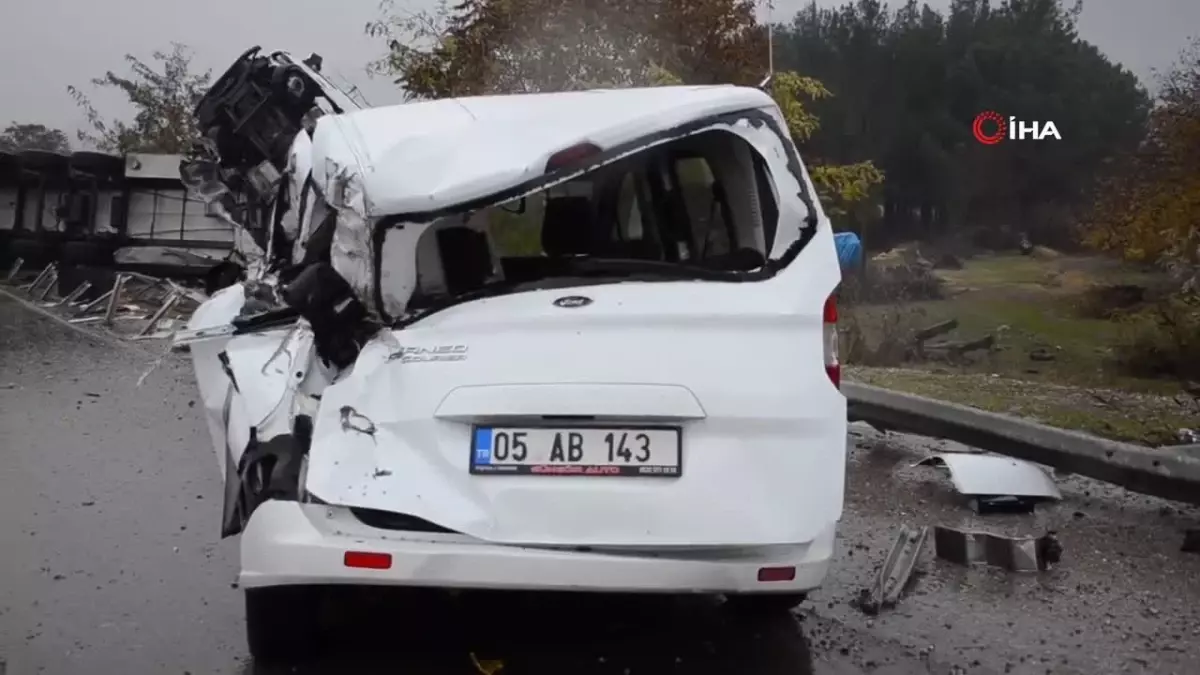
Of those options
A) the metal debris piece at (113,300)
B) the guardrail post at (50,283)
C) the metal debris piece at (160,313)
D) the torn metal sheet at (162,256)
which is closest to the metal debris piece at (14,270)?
the guardrail post at (50,283)

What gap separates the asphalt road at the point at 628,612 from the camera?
169 inches

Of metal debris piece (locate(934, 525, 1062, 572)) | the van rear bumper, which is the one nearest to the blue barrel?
the van rear bumper

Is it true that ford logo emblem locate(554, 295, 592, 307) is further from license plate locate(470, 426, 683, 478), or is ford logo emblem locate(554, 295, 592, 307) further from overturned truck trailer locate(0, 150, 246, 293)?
overturned truck trailer locate(0, 150, 246, 293)

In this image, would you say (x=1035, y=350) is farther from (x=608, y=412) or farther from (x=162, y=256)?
(x=162, y=256)

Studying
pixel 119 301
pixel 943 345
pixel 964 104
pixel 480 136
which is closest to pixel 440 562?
pixel 480 136

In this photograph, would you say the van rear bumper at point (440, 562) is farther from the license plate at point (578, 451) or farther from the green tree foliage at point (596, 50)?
the green tree foliage at point (596, 50)

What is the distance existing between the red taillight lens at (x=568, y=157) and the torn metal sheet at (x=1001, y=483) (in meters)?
3.54

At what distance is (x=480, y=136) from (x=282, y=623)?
5.18ft

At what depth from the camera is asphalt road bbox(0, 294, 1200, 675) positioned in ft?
14.1

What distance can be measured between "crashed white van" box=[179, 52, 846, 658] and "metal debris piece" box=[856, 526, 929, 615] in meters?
1.37

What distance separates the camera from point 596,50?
12820mm

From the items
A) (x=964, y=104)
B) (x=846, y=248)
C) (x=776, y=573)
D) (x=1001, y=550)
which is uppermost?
(x=964, y=104)

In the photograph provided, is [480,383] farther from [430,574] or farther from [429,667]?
[429,667]

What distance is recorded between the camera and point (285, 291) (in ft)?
13.1
